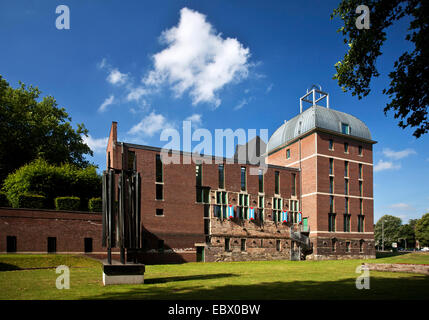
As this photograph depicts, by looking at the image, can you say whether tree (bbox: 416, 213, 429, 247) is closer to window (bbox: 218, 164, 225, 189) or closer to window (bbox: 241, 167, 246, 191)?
window (bbox: 241, 167, 246, 191)

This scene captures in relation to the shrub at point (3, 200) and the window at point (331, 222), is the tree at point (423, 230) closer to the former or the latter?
the window at point (331, 222)

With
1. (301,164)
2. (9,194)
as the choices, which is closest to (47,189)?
(9,194)

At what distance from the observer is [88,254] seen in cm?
2934

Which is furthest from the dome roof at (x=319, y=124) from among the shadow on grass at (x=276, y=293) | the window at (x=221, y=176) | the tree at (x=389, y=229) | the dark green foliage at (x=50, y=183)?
the tree at (x=389, y=229)

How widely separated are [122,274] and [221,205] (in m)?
25.0

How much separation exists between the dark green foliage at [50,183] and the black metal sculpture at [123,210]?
20.7 metres

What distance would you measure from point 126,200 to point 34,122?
32332 mm

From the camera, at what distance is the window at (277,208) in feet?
137

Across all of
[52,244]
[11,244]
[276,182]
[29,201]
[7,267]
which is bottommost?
[7,267]

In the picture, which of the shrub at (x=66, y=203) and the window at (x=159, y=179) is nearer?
the shrub at (x=66, y=203)

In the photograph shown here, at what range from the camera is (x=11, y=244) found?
1046 inches

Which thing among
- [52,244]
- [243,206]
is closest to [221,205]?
[243,206]

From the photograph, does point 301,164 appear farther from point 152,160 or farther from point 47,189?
point 47,189

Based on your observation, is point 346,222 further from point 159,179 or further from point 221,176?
point 159,179
